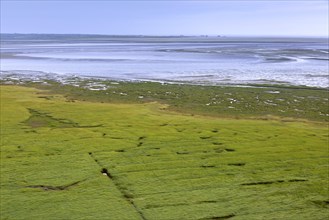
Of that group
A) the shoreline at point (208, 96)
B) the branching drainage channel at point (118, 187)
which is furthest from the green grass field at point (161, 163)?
the shoreline at point (208, 96)

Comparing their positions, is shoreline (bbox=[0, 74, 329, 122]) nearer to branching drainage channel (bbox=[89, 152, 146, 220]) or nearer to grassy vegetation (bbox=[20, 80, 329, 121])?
grassy vegetation (bbox=[20, 80, 329, 121])

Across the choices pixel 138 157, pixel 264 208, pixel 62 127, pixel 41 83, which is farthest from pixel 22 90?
pixel 264 208

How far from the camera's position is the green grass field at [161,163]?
14492mm

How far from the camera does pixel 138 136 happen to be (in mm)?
23906

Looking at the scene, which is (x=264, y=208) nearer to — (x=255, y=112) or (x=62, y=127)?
(x=62, y=127)

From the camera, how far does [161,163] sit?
62.2 ft

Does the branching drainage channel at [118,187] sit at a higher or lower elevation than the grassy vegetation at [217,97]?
lower

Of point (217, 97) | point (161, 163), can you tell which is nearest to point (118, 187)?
point (161, 163)

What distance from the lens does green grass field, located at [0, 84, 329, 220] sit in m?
14.5

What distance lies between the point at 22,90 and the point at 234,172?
97.3 feet

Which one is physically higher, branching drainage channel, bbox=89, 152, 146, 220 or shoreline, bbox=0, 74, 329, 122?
shoreline, bbox=0, 74, 329, 122

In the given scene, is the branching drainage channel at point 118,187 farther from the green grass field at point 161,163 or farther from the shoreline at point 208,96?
the shoreline at point 208,96

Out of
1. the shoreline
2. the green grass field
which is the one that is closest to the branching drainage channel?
the green grass field

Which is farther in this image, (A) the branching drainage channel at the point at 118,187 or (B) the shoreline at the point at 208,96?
(B) the shoreline at the point at 208,96
